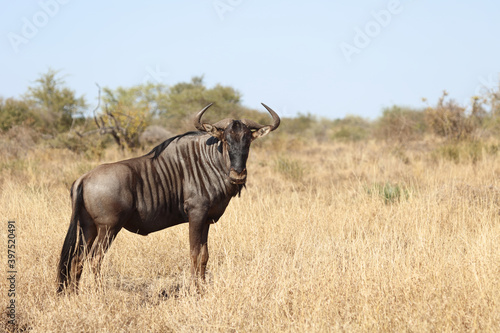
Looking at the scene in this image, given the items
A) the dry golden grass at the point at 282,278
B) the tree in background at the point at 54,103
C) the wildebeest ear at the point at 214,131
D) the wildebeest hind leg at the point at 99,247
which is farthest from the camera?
the tree in background at the point at 54,103

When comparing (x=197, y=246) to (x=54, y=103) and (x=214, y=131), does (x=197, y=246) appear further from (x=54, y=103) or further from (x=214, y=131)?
(x=54, y=103)

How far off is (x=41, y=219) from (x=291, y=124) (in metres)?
32.7

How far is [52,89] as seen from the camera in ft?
93.5

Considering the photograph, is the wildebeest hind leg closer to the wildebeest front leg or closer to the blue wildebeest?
the blue wildebeest

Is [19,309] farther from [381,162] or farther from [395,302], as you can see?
[381,162]

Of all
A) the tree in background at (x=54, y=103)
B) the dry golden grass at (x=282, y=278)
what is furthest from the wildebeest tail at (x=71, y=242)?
the tree in background at (x=54, y=103)

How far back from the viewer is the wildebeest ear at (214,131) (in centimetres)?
470

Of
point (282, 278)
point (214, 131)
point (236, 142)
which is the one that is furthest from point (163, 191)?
point (282, 278)

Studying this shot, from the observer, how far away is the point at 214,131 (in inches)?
186

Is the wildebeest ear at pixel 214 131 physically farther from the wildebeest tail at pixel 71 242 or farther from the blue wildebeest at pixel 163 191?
the wildebeest tail at pixel 71 242

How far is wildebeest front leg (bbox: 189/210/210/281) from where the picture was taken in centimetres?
476

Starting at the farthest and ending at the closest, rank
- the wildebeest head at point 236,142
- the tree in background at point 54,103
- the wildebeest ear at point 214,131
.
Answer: the tree in background at point 54,103 < the wildebeest ear at point 214,131 < the wildebeest head at point 236,142

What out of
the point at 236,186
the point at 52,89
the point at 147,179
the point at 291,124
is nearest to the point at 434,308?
the point at 236,186

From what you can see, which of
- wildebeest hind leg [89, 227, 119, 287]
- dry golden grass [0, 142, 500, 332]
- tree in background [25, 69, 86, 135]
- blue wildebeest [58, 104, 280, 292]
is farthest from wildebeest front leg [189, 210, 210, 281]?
tree in background [25, 69, 86, 135]
